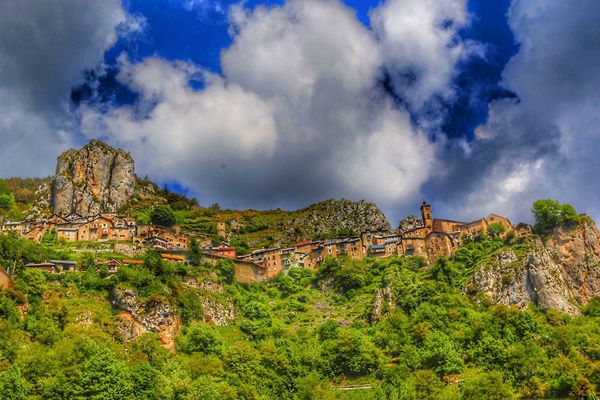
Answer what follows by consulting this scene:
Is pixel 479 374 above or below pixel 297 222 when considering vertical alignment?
below

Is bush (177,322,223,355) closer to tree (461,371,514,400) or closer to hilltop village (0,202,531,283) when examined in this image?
hilltop village (0,202,531,283)

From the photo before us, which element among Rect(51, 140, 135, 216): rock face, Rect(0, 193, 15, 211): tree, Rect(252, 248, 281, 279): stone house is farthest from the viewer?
Rect(51, 140, 135, 216): rock face

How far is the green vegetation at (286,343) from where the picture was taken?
59062mm

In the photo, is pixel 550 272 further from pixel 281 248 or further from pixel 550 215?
pixel 281 248

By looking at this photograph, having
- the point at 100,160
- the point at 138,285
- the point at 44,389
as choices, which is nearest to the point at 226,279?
the point at 138,285

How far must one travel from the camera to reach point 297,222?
167750mm

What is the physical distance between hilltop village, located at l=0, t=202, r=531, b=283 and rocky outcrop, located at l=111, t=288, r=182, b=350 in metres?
26.0

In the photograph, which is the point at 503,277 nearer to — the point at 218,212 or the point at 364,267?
the point at 364,267

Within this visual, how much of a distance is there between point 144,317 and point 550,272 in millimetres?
63599

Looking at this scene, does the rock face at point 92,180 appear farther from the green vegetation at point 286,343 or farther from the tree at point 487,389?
the tree at point 487,389

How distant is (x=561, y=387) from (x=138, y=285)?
55634 mm

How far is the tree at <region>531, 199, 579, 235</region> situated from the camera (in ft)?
346

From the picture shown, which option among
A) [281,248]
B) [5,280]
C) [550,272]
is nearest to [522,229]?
[550,272]

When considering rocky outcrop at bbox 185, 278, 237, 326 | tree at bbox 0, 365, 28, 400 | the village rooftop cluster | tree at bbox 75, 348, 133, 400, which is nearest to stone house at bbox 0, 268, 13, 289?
tree at bbox 0, 365, 28, 400
